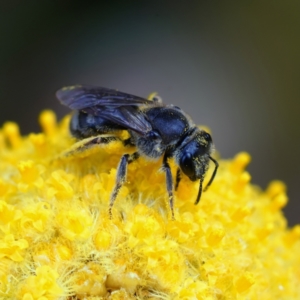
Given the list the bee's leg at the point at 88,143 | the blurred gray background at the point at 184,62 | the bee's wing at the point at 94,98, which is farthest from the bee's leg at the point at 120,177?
the blurred gray background at the point at 184,62

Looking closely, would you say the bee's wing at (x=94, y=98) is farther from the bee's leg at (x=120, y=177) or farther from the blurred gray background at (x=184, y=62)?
the blurred gray background at (x=184, y=62)

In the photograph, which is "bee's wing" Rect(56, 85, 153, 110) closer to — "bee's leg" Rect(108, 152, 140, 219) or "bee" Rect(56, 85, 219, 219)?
"bee" Rect(56, 85, 219, 219)

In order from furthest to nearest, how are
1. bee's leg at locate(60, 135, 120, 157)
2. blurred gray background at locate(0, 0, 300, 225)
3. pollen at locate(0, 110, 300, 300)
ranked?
blurred gray background at locate(0, 0, 300, 225) < bee's leg at locate(60, 135, 120, 157) < pollen at locate(0, 110, 300, 300)

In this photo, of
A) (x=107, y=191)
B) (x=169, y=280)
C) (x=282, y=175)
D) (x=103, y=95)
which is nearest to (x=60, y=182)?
(x=107, y=191)

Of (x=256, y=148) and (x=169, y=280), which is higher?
(x=256, y=148)

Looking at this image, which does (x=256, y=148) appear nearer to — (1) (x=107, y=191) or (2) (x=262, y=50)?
(2) (x=262, y=50)

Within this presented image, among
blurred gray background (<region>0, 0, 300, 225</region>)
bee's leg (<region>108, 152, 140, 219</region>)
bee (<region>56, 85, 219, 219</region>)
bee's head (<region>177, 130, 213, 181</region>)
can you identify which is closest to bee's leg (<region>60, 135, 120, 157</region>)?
bee (<region>56, 85, 219, 219</region>)
